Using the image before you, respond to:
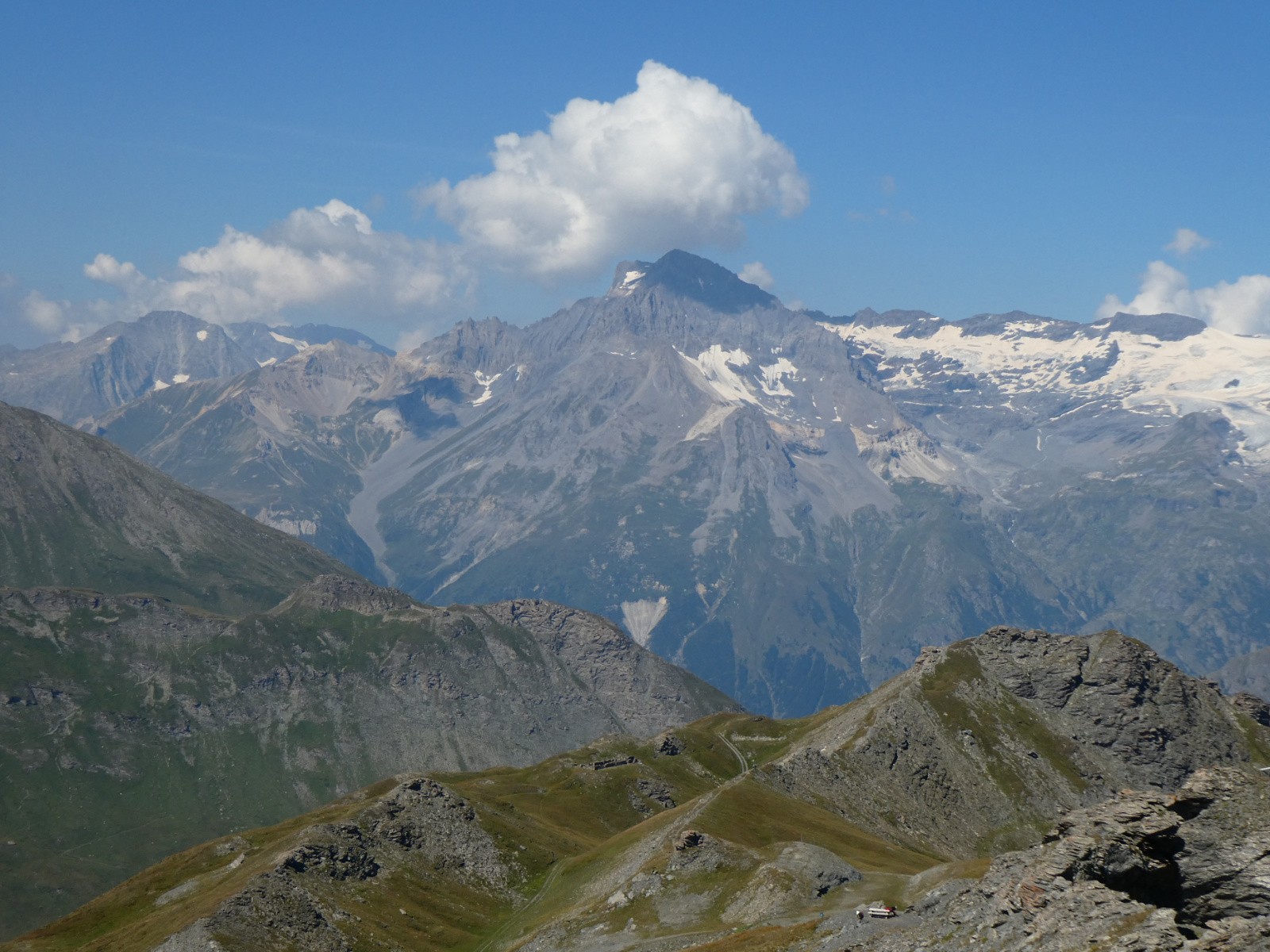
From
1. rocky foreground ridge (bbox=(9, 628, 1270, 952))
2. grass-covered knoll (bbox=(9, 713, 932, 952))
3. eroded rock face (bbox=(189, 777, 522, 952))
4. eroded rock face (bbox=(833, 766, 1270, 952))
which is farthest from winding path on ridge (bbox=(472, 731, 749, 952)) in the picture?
eroded rock face (bbox=(833, 766, 1270, 952))

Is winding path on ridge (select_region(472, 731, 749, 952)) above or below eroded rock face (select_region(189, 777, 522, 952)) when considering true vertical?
below

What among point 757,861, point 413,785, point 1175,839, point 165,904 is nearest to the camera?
point 1175,839

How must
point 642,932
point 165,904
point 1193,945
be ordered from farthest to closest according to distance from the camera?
point 165,904, point 642,932, point 1193,945

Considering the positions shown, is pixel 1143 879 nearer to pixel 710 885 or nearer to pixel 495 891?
pixel 710 885

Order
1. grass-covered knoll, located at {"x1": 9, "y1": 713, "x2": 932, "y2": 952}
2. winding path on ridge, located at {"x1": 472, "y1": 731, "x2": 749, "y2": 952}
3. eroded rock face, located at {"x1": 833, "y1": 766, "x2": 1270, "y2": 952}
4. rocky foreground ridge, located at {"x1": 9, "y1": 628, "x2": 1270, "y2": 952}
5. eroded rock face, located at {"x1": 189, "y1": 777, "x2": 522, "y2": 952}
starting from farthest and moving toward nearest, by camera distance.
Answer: winding path on ridge, located at {"x1": 472, "y1": 731, "x2": 749, "y2": 952}
grass-covered knoll, located at {"x1": 9, "y1": 713, "x2": 932, "y2": 952}
eroded rock face, located at {"x1": 189, "y1": 777, "x2": 522, "y2": 952}
rocky foreground ridge, located at {"x1": 9, "y1": 628, "x2": 1270, "y2": 952}
eroded rock face, located at {"x1": 833, "y1": 766, "x2": 1270, "y2": 952}

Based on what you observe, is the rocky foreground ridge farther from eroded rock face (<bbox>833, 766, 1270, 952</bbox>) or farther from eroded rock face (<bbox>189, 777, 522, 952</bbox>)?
eroded rock face (<bbox>189, 777, 522, 952</bbox>)

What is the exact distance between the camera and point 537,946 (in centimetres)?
13288

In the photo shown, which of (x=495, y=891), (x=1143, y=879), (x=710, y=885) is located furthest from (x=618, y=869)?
(x=1143, y=879)

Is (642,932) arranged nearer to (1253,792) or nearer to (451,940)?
(451,940)

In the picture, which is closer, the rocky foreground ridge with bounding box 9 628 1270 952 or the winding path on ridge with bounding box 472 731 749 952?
the rocky foreground ridge with bounding box 9 628 1270 952

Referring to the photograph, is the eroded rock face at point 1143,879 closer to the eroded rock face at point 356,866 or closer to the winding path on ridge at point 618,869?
the winding path on ridge at point 618,869

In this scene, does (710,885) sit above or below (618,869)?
below

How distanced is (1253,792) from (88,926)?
161m

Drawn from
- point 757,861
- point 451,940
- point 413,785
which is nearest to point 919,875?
point 757,861
